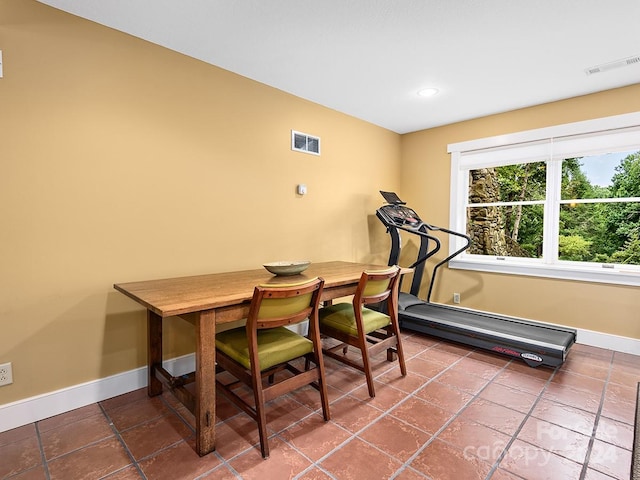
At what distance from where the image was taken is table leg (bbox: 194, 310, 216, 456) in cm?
170

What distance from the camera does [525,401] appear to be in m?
2.28

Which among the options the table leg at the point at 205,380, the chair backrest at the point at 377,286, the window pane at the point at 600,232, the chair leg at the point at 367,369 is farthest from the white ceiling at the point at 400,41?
the chair leg at the point at 367,369

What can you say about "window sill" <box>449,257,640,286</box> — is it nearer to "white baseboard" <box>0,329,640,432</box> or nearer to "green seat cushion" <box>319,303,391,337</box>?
"green seat cushion" <box>319,303,391,337</box>

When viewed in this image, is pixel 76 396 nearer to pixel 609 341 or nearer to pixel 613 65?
pixel 609 341

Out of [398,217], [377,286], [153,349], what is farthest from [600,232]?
[153,349]

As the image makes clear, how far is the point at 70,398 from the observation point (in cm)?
215

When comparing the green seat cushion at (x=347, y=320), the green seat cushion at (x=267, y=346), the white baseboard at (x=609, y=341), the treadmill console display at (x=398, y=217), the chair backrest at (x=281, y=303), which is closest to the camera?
the chair backrest at (x=281, y=303)

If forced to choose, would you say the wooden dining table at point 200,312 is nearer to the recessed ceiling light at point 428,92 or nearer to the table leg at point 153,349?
the table leg at point 153,349

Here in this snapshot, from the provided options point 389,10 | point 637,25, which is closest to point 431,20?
point 389,10

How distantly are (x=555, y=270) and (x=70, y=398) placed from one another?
4432 mm

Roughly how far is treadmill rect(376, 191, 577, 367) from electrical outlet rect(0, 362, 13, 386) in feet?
10.5

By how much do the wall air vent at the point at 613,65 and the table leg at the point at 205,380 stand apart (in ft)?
11.6

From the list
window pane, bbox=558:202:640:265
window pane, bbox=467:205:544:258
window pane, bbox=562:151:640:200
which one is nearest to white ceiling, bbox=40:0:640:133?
window pane, bbox=562:151:640:200

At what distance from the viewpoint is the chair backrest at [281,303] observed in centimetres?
175
